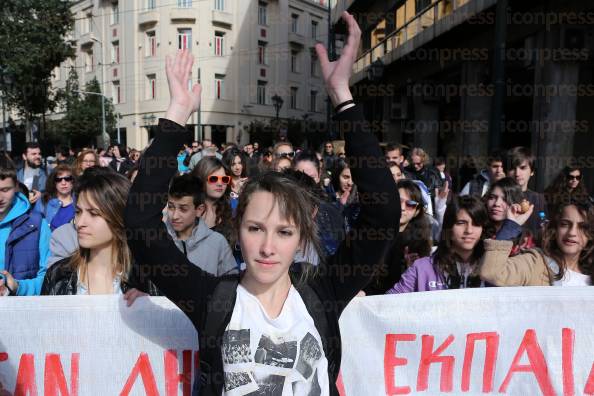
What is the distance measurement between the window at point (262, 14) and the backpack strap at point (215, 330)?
35.7 m

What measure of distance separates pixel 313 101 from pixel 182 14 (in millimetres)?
12169

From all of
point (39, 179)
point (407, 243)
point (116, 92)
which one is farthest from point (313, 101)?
point (407, 243)

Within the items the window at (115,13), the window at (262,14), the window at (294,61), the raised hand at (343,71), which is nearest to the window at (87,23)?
the window at (115,13)

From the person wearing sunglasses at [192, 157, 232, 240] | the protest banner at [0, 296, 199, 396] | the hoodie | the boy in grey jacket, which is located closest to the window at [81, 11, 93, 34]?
the person wearing sunglasses at [192, 157, 232, 240]

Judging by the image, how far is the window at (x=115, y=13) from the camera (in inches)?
1373

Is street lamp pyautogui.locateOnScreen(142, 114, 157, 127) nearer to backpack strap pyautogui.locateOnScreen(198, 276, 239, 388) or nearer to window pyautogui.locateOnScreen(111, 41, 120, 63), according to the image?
Answer: window pyautogui.locateOnScreen(111, 41, 120, 63)

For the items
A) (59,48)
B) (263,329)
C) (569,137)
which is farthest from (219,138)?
(263,329)

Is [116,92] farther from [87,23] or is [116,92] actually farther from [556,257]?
[556,257]

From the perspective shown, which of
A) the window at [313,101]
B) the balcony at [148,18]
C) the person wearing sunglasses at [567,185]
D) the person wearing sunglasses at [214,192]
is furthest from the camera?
the window at [313,101]

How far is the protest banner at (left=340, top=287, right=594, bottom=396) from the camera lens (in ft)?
8.41

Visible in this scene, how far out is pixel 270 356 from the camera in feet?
5.75

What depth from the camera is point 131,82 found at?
33.9 m

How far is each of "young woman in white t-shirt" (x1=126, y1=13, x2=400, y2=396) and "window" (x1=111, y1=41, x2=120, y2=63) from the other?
121 feet

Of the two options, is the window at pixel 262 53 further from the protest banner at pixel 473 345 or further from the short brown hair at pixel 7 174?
the protest banner at pixel 473 345
